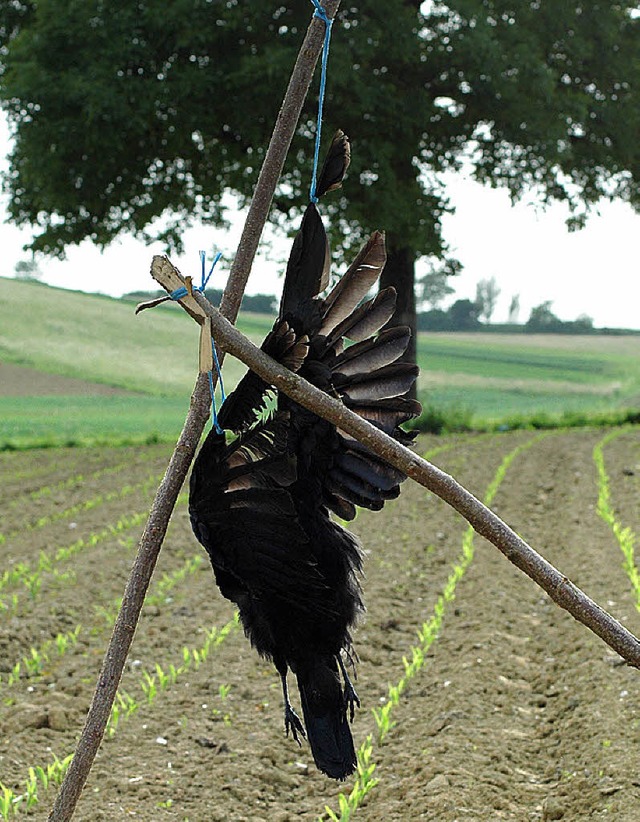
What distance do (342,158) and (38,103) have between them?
1025 centimetres

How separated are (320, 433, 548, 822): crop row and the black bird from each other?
91 cm

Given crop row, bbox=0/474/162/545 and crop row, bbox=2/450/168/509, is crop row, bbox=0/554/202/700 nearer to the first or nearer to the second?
crop row, bbox=0/474/162/545

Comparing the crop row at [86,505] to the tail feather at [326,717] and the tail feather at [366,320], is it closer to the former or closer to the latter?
the tail feather at [326,717]

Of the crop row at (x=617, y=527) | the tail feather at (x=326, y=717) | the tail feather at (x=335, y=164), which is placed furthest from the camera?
the crop row at (x=617, y=527)

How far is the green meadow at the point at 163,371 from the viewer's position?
49.0 ft

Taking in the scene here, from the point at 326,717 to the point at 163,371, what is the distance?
17.1 m

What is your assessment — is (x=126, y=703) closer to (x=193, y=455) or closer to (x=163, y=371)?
(x=193, y=455)

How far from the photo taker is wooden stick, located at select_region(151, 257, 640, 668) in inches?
66.0

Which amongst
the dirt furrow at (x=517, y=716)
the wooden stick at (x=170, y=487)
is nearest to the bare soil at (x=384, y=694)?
the dirt furrow at (x=517, y=716)

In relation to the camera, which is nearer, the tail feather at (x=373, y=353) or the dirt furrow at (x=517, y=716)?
the tail feather at (x=373, y=353)

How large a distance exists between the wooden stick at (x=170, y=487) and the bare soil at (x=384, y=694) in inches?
44.4

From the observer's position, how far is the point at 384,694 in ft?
12.6

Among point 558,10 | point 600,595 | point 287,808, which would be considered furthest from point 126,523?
point 558,10

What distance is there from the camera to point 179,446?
6.36 feet
